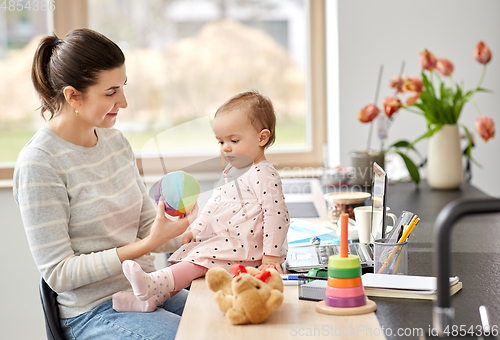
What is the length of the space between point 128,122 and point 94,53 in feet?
5.45

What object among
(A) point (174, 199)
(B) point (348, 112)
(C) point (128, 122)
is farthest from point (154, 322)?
(C) point (128, 122)

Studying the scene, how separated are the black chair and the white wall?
1.73 meters

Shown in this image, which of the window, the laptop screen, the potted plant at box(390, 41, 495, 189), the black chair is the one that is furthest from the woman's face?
the window

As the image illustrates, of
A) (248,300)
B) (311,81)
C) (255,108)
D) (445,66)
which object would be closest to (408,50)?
(445,66)

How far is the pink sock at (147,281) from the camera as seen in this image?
1029 mm

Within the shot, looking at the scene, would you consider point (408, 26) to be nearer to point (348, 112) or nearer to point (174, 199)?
point (348, 112)

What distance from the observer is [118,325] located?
115 cm

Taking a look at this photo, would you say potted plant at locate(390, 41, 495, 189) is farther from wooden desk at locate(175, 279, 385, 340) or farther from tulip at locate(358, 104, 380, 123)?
wooden desk at locate(175, 279, 385, 340)

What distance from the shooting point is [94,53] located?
1.26 metres

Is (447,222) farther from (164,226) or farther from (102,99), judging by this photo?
(102,99)

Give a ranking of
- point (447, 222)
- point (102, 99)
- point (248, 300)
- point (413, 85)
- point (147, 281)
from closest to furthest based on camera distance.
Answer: point (447, 222)
point (248, 300)
point (147, 281)
point (102, 99)
point (413, 85)

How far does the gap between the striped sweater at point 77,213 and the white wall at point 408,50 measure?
151 centimetres

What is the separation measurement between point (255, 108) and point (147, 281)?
1.60ft

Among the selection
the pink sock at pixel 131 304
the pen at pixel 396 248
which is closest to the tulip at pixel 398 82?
the pen at pixel 396 248
